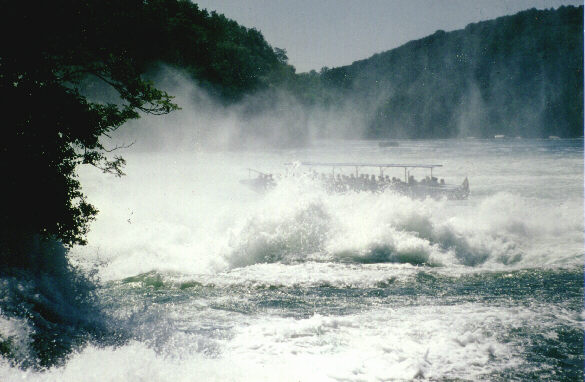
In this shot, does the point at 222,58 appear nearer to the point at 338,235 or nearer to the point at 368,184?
the point at 368,184

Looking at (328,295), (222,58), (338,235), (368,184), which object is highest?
(222,58)

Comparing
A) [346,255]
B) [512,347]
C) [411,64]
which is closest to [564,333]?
[512,347]

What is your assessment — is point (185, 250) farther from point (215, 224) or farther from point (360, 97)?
point (360, 97)

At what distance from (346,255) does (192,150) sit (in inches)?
1861

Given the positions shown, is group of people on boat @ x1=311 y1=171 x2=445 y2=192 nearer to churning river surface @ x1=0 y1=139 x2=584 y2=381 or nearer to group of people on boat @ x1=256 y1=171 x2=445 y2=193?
group of people on boat @ x1=256 y1=171 x2=445 y2=193

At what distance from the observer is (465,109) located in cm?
12669

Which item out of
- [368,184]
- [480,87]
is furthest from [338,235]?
[480,87]

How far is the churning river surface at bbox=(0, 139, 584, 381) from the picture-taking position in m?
7.27

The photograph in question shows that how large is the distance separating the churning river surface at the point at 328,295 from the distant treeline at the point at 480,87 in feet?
281

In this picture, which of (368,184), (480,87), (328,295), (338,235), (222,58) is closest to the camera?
(328,295)

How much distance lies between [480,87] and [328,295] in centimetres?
11888

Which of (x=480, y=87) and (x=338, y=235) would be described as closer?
(x=338, y=235)

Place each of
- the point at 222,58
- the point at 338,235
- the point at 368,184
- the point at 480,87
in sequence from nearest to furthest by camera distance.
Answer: the point at 338,235, the point at 368,184, the point at 222,58, the point at 480,87

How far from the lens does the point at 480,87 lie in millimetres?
117875
